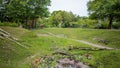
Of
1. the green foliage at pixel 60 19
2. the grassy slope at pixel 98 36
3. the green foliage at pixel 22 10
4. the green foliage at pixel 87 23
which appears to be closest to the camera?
the grassy slope at pixel 98 36

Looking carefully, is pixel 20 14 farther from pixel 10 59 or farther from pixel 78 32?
pixel 10 59

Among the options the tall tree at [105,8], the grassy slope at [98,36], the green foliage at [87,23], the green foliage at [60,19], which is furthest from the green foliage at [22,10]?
the green foliage at [60,19]

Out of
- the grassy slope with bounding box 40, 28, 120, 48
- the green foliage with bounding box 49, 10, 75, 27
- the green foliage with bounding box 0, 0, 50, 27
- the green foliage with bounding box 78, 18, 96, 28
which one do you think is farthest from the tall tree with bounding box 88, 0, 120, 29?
the green foliage with bounding box 49, 10, 75, 27

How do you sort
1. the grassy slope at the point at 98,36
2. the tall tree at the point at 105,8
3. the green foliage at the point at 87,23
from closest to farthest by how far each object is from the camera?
the grassy slope at the point at 98,36
the tall tree at the point at 105,8
the green foliage at the point at 87,23

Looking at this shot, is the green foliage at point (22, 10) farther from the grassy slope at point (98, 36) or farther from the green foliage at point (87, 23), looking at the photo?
the green foliage at point (87, 23)

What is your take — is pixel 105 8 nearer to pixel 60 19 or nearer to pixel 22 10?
pixel 22 10

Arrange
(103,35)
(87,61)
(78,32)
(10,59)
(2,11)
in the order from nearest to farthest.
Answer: (10,59) < (87,61) < (103,35) < (78,32) < (2,11)

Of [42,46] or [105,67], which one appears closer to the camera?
[105,67]

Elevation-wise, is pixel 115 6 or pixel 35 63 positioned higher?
pixel 115 6

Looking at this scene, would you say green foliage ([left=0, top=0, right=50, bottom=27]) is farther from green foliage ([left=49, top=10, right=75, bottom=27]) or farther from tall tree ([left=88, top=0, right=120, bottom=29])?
green foliage ([left=49, top=10, right=75, bottom=27])

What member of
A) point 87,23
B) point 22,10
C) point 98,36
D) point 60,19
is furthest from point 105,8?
point 60,19

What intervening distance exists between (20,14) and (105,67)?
23.8 metres

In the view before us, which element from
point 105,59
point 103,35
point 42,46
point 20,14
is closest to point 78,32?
point 103,35

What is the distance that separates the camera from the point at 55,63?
52.4ft
